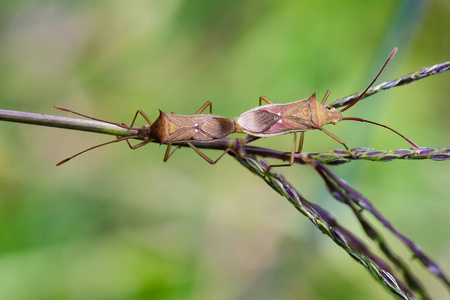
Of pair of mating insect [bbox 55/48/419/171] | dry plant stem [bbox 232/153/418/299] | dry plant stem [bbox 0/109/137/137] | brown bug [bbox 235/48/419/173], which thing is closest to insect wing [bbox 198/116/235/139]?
pair of mating insect [bbox 55/48/419/171]

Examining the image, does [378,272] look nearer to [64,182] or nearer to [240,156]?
[240,156]

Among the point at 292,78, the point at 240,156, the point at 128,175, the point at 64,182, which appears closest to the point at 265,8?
the point at 292,78

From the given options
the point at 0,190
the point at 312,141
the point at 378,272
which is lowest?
the point at 378,272

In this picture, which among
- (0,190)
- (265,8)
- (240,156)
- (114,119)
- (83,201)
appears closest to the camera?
(240,156)

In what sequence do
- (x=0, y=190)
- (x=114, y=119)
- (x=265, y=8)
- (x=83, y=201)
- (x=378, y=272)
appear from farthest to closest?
1. (x=265, y=8)
2. (x=114, y=119)
3. (x=83, y=201)
4. (x=0, y=190)
5. (x=378, y=272)

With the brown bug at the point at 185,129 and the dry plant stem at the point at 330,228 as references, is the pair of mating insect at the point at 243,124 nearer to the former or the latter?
the brown bug at the point at 185,129

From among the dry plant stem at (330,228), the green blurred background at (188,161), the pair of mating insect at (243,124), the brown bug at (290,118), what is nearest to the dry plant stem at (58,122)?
the pair of mating insect at (243,124)

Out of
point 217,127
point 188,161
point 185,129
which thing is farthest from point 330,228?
point 188,161
